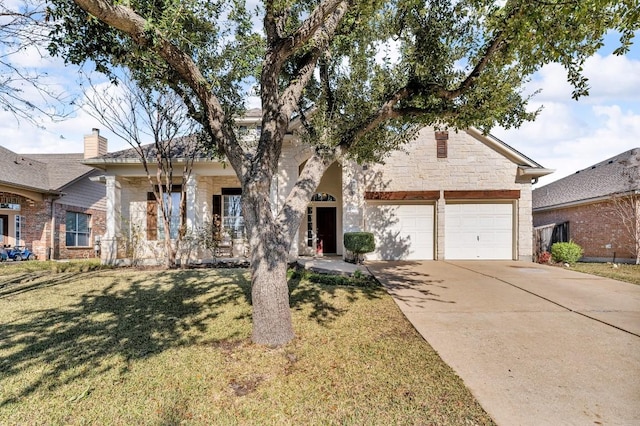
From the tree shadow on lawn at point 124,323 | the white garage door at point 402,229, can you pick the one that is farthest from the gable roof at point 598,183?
the tree shadow on lawn at point 124,323

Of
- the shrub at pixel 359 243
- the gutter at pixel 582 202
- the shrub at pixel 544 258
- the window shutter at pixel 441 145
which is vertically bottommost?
the shrub at pixel 544 258

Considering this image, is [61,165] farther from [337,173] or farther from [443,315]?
[443,315]

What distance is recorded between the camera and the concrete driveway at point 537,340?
3219 mm

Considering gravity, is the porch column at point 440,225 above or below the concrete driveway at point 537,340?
above

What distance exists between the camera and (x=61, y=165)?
18.5 metres

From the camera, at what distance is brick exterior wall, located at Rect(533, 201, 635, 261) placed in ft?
45.2

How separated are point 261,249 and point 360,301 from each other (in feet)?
10.2

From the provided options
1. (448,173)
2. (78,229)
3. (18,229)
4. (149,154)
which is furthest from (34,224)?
(448,173)

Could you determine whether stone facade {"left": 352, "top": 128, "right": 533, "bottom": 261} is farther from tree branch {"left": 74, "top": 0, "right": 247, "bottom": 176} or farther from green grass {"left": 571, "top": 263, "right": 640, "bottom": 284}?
tree branch {"left": 74, "top": 0, "right": 247, "bottom": 176}

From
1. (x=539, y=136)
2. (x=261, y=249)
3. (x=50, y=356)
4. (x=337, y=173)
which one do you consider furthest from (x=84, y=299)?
(x=539, y=136)

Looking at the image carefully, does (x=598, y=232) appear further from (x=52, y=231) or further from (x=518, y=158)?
(x=52, y=231)

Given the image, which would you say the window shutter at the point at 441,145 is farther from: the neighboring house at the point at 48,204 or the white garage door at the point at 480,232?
the neighboring house at the point at 48,204

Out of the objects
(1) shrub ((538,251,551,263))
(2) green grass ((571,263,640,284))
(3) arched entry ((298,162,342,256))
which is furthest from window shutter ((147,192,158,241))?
(2) green grass ((571,263,640,284))

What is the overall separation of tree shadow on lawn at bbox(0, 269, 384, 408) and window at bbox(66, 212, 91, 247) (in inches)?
412
